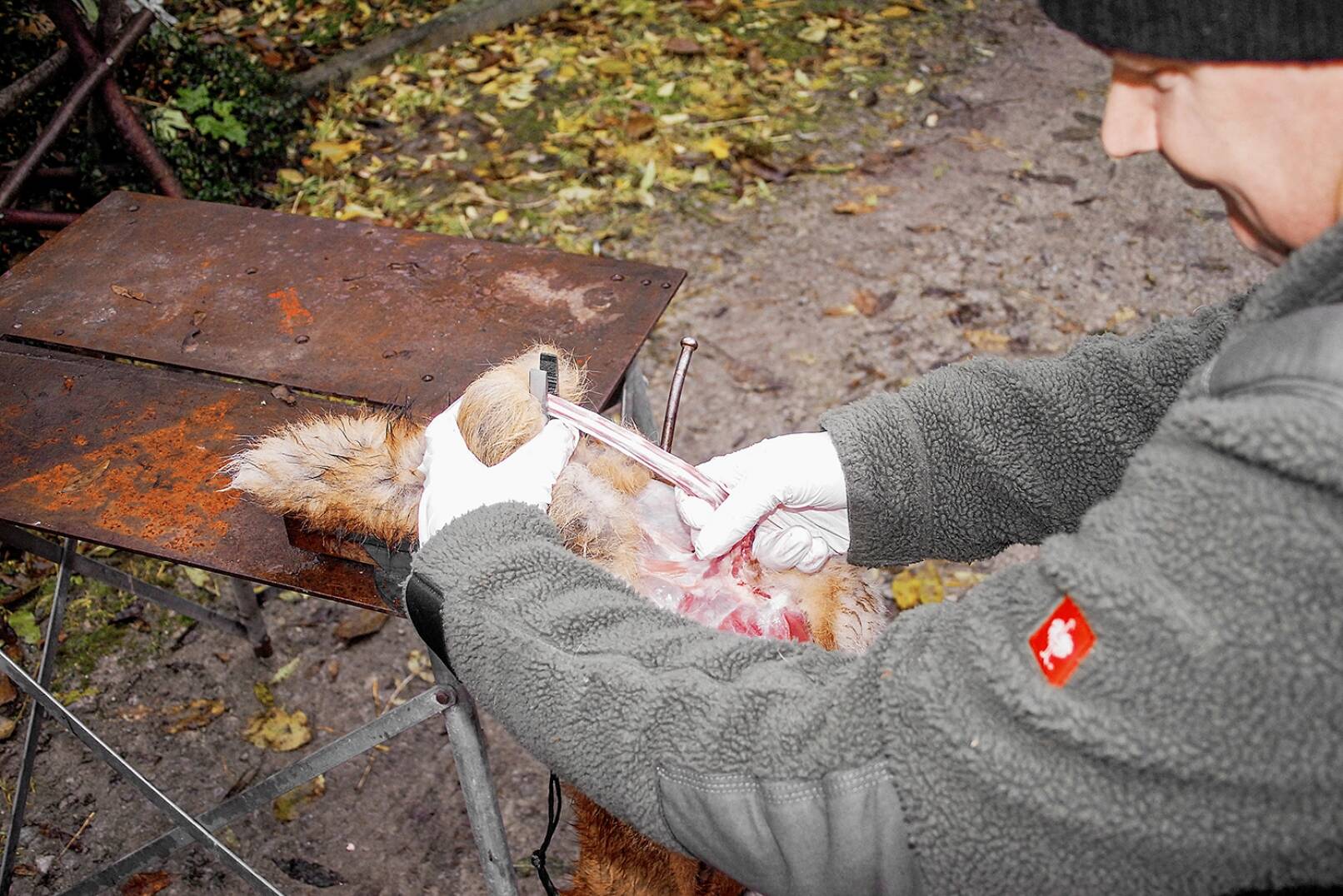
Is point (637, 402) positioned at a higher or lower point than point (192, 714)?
higher

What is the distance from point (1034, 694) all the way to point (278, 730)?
2.53 m

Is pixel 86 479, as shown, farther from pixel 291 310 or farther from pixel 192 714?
pixel 192 714

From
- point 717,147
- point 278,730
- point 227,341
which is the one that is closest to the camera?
point 227,341

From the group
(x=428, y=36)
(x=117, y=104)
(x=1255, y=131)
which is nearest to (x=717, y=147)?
(x=428, y=36)

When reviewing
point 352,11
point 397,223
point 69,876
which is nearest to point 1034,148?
point 397,223

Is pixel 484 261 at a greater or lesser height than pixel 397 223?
greater

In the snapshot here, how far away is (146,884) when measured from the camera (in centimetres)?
251

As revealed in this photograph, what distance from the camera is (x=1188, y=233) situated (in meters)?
4.35

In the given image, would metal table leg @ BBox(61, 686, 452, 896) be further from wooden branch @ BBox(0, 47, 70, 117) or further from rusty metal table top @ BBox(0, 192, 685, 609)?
wooden branch @ BBox(0, 47, 70, 117)

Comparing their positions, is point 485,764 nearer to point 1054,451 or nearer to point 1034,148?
point 1054,451

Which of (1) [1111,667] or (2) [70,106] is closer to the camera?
(1) [1111,667]

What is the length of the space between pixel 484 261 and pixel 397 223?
260 cm

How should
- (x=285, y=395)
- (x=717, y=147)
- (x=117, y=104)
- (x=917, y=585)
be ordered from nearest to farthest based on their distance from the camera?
(x=285, y=395), (x=917, y=585), (x=117, y=104), (x=717, y=147)

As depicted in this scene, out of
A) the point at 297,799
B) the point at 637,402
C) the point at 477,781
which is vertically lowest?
the point at 297,799
